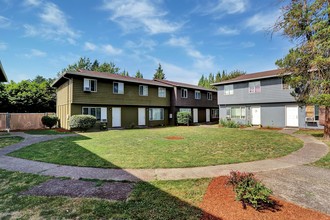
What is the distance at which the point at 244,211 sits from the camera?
3.28 m

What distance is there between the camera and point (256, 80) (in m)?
20.1

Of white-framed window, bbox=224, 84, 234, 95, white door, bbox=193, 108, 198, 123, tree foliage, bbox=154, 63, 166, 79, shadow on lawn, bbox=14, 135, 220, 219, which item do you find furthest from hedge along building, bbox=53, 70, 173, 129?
tree foliage, bbox=154, 63, 166, 79

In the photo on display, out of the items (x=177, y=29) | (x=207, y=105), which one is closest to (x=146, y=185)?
(x=177, y=29)

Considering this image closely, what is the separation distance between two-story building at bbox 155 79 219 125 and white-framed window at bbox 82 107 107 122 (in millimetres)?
9209

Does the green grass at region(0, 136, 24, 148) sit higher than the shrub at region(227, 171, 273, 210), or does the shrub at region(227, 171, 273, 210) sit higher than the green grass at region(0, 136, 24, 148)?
the shrub at region(227, 171, 273, 210)

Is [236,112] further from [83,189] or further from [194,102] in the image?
[83,189]

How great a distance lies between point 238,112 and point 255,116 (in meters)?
2.00

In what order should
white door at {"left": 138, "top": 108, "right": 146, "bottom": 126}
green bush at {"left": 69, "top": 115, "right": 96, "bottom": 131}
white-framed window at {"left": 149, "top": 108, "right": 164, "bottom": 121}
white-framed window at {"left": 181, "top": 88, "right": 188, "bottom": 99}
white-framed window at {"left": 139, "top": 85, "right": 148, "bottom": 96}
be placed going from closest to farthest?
green bush at {"left": 69, "top": 115, "right": 96, "bottom": 131}
white-framed window at {"left": 139, "top": 85, "right": 148, "bottom": 96}
white door at {"left": 138, "top": 108, "right": 146, "bottom": 126}
white-framed window at {"left": 149, "top": 108, "right": 164, "bottom": 121}
white-framed window at {"left": 181, "top": 88, "right": 188, "bottom": 99}

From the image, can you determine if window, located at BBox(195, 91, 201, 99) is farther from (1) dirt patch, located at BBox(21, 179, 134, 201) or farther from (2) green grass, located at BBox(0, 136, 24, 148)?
(1) dirt patch, located at BBox(21, 179, 134, 201)

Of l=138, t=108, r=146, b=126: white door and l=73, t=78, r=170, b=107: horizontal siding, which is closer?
l=73, t=78, r=170, b=107: horizontal siding

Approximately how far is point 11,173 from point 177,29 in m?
14.1

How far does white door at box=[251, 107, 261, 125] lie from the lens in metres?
20.5

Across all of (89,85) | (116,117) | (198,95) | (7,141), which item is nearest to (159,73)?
(198,95)

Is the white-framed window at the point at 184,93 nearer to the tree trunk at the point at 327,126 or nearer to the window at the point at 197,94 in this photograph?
the window at the point at 197,94
